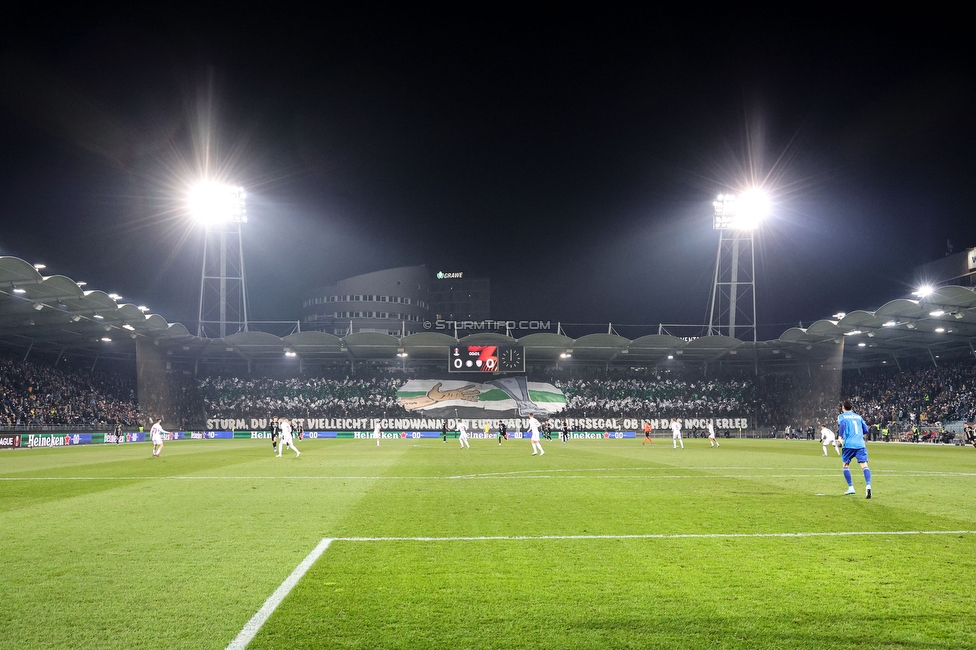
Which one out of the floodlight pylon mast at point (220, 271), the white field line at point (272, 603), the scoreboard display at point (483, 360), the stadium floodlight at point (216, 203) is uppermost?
the stadium floodlight at point (216, 203)

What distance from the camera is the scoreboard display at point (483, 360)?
60000mm

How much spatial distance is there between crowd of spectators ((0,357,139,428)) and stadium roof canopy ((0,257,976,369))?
2213 millimetres

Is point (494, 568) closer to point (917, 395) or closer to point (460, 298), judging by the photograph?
point (917, 395)

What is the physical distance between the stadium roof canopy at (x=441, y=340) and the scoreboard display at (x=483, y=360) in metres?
3.27

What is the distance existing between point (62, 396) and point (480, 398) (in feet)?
124

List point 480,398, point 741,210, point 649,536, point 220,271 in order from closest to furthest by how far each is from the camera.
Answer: point 649,536
point 741,210
point 220,271
point 480,398

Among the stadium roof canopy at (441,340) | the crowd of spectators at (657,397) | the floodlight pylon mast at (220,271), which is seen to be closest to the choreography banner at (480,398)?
the crowd of spectators at (657,397)

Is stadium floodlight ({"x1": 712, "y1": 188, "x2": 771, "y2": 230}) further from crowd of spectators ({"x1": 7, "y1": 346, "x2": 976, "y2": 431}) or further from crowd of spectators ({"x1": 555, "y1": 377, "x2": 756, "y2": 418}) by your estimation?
crowd of spectators ({"x1": 555, "y1": 377, "x2": 756, "y2": 418})

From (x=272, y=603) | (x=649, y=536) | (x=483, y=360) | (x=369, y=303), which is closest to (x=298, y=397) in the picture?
(x=483, y=360)

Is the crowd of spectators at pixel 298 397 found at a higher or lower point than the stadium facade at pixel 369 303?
lower

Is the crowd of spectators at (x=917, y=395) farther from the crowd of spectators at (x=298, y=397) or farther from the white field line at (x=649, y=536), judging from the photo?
the white field line at (x=649, y=536)

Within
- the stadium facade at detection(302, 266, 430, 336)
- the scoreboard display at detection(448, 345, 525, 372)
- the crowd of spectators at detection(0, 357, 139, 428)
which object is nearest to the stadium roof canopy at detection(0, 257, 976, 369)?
the crowd of spectators at detection(0, 357, 139, 428)

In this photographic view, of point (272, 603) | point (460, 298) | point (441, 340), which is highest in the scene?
point (460, 298)

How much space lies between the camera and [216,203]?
54.8 m
